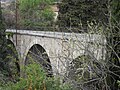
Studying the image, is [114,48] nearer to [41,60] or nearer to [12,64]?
[41,60]

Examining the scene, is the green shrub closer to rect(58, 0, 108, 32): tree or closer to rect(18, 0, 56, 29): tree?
rect(58, 0, 108, 32): tree

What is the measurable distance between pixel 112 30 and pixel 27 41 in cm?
1466

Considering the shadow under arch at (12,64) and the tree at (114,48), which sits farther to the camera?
the shadow under arch at (12,64)

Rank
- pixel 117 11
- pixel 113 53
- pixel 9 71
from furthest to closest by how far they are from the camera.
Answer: pixel 9 71
pixel 117 11
pixel 113 53

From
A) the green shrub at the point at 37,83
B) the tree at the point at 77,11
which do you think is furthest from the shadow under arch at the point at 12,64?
the tree at the point at 77,11

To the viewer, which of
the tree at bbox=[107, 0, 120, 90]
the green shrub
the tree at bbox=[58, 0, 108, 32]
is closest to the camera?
the green shrub

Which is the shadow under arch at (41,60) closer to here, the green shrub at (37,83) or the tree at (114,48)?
the green shrub at (37,83)

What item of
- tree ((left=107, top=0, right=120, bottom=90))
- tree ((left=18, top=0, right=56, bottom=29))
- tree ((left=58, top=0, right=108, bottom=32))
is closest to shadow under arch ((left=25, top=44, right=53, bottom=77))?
tree ((left=107, top=0, right=120, bottom=90))

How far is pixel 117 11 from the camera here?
245 inches

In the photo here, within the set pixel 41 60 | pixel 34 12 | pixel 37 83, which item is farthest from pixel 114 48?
pixel 34 12

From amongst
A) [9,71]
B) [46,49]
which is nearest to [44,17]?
[46,49]

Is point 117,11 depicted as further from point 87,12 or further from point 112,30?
point 87,12

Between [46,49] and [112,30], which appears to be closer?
[112,30]

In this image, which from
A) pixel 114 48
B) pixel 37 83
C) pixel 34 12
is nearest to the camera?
pixel 37 83
